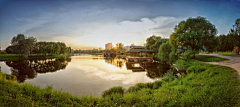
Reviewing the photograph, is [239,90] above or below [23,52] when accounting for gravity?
below

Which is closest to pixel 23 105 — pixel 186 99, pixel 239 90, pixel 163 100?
pixel 163 100

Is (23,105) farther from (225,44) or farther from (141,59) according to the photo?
(225,44)

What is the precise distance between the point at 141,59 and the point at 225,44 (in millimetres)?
33643

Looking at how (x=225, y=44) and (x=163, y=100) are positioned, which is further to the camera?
(x=225, y=44)

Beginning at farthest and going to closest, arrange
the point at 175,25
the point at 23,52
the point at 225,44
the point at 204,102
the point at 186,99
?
the point at 225,44 → the point at 23,52 → the point at 175,25 → the point at 186,99 → the point at 204,102

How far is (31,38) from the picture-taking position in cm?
3816

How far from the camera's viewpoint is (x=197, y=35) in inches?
734

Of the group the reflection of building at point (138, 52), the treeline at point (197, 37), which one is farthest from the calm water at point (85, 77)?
the reflection of building at point (138, 52)

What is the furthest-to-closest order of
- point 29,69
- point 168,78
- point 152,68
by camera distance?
point 152,68 < point 29,69 < point 168,78

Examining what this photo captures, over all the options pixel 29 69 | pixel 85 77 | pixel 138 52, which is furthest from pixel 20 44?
pixel 138 52

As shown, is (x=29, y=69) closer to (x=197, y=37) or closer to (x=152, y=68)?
(x=152, y=68)

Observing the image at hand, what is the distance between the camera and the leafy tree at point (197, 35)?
18984 millimetres

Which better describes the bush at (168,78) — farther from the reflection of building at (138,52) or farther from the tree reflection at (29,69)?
the reflection of building at (138,52)

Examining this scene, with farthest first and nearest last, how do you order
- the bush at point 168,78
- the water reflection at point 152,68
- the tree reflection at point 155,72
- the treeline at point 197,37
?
the treeline at point 197,37
the water reflection at point 152,68
the tree reflection at point 155,72
the bush at point 168,78
